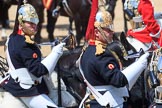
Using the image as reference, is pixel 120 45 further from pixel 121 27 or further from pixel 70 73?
pixel 121 27

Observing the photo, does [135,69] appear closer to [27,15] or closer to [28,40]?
[28,40]

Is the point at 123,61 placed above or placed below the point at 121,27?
above

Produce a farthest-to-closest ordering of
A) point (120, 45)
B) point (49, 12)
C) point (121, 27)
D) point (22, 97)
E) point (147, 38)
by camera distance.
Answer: point (121, 27) < point (49, 12) < point (147, 38) < point (120, 45) < point (22, 97)

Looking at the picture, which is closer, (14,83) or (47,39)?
(14,83)

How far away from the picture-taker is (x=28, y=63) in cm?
631

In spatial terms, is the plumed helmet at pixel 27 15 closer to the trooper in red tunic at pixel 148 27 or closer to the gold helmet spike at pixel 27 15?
the gold helmet spike at pixel 27 15

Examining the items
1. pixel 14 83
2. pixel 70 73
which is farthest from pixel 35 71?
pixel 70 73

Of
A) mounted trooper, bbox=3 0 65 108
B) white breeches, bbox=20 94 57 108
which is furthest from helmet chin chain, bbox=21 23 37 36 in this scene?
white breeches, bbox=20 94 57 108

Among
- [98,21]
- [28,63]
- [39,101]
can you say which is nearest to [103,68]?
[98,21]

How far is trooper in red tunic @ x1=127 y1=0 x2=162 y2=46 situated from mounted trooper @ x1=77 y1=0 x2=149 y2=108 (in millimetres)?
1356

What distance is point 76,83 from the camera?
6918 mm

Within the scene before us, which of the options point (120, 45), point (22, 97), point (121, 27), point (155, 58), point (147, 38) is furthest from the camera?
point (121, 27)

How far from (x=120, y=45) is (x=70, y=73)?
531 mm

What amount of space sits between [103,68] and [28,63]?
29.2 inches
